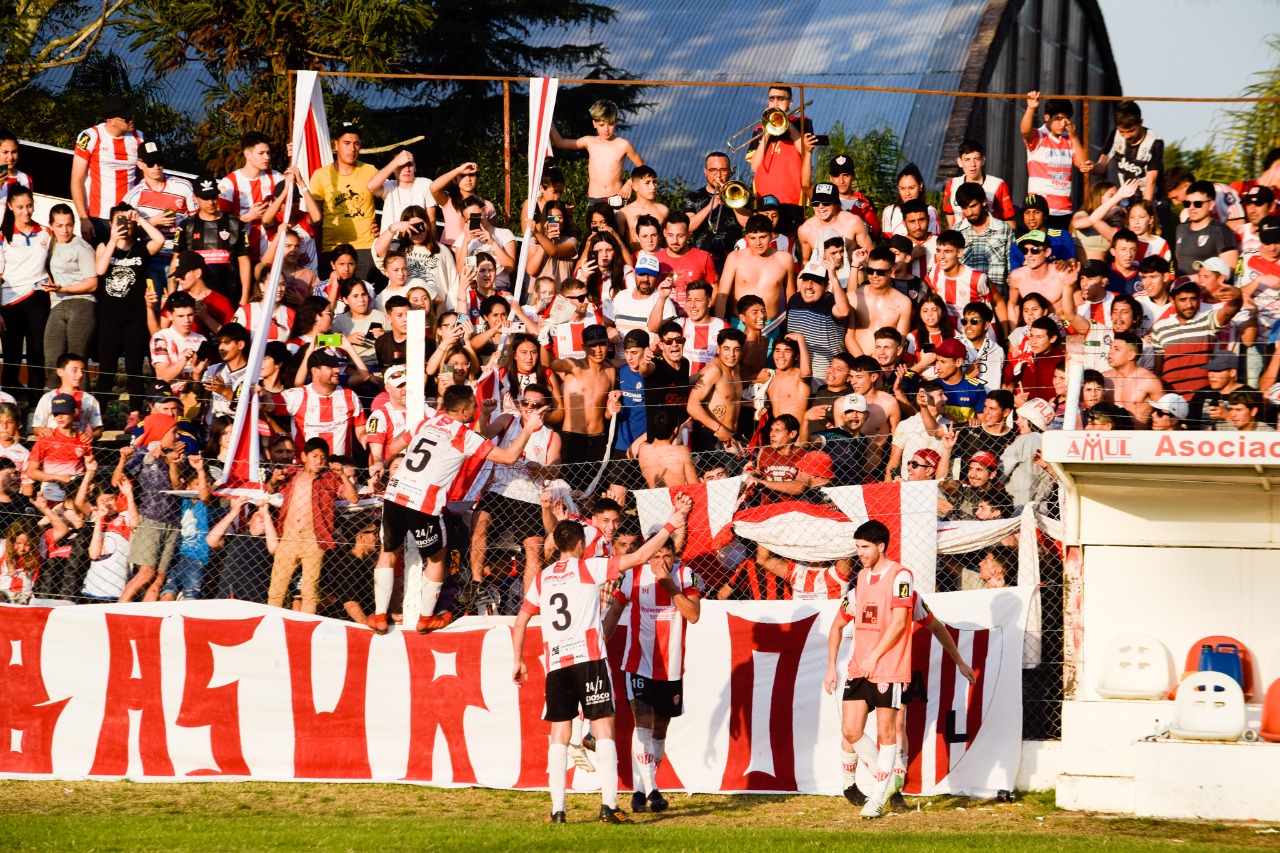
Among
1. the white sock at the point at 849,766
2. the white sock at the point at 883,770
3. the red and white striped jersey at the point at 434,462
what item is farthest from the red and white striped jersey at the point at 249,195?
the white sock at the point at 883,770

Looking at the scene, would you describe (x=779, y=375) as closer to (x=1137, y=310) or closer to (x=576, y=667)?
(x=1137, y=310)

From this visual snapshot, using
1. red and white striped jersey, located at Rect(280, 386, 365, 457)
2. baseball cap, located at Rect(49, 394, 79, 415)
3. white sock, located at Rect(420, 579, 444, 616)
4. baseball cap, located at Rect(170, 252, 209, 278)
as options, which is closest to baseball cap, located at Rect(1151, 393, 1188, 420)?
white sock, located at Rect(420, 579, 444, 616)

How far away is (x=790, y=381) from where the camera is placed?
13.7m

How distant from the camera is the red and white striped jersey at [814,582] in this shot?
40.5 ft

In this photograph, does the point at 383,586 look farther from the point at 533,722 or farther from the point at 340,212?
the point at 340,212

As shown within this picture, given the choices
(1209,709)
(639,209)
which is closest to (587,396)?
(639,209)

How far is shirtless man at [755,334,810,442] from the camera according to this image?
1355 centimetres

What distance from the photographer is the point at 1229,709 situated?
1075 cm

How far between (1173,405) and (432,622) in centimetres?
562

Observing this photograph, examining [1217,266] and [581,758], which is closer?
[581,758]

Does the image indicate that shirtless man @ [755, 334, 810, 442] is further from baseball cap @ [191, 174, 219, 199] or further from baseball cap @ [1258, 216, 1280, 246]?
baseball cap @ [191, 174, 219, 199]

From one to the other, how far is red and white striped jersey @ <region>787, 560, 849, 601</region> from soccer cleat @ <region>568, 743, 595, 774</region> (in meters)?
1.95

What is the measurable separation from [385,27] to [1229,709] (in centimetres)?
1351

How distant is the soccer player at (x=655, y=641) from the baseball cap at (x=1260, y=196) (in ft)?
23.7
